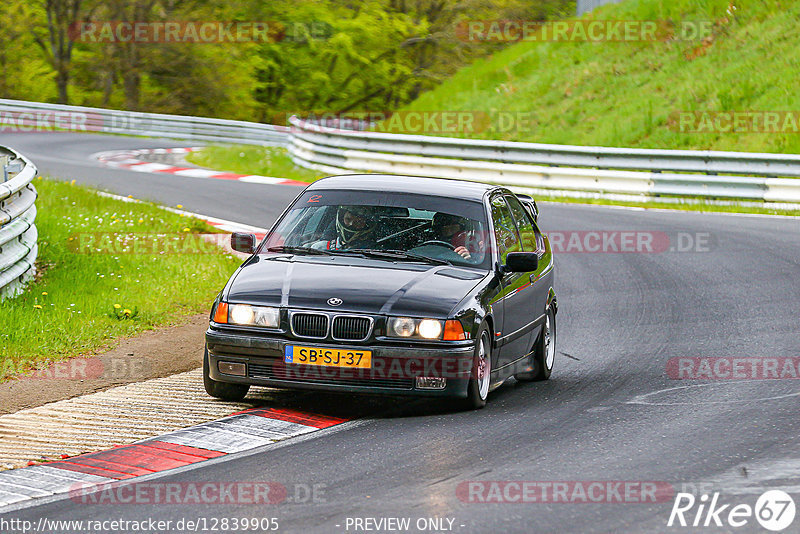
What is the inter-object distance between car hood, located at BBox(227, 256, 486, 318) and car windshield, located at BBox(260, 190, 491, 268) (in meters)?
0.24

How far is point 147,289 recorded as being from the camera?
12008mm

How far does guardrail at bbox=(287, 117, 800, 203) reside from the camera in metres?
21.5

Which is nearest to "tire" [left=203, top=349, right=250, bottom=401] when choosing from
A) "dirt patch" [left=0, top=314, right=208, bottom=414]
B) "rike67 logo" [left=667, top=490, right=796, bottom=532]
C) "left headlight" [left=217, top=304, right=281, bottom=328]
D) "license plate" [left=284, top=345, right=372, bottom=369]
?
"left headlight" [left=217, top=304, right=281, bottom=328]

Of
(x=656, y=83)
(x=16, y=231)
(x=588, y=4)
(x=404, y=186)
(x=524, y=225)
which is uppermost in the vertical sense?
(x=588, y=4)

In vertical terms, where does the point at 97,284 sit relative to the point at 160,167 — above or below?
below

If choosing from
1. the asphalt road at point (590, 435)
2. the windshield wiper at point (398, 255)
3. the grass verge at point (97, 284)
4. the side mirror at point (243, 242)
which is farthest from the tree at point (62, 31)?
the windshield wiper at point (398, 255)

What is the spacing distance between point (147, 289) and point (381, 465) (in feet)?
20.6

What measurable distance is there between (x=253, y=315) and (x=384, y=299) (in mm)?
829

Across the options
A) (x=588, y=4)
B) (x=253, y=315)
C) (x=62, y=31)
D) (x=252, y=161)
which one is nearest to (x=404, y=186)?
(x=253, y=315)

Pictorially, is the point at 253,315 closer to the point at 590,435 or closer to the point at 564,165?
the point at 590,435

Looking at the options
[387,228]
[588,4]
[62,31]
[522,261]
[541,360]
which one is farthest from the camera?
[62,31]

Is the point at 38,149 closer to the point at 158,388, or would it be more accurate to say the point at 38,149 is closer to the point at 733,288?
the point at 733,288

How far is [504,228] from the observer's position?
902 cm

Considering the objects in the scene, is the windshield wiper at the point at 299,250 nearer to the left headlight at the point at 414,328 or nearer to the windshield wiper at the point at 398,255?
the windshield wiper at the point at 398,255
